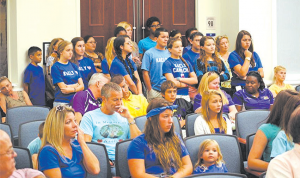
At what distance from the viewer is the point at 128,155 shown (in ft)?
13.5

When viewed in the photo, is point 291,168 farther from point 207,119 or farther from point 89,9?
point 89,9

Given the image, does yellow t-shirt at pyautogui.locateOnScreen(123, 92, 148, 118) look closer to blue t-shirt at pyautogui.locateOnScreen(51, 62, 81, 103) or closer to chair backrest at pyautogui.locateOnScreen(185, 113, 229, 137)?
chair backrest at pyautogui.locateOnScreen(185, 113, 229, 137)

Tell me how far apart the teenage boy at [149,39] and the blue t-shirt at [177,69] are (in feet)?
4.62

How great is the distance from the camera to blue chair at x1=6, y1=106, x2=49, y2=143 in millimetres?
5930

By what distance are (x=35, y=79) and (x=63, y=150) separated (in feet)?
13.3

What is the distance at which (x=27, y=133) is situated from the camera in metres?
5.02

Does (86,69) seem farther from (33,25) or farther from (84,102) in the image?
(84,102)

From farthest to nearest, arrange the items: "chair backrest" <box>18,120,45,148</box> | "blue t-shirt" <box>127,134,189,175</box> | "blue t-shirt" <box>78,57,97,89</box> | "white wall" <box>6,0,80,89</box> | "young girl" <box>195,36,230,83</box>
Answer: "white wall" <box>6,0,80,89</box> < "blue t-shirt" <box>78,57,97,89</box> < "young girl" <box>195,36,230,83</box> < "chair backrest" <box>18,120,45,148</box> < "blue t-shirt" <box>127,134,189,175</box>

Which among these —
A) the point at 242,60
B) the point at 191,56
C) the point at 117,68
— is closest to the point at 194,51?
the point at 191,56

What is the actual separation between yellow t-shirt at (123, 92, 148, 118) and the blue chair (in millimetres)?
971

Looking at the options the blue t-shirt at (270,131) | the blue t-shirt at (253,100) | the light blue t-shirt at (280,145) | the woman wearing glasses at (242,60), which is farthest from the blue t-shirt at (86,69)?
the light blue t-shirt at (280,145)

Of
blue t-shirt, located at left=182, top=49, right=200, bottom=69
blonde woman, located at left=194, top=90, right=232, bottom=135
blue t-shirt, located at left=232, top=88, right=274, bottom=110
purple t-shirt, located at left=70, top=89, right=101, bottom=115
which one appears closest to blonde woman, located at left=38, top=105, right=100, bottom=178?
purple t-shirt, located at left=70, top=89, right=101, bottom=115

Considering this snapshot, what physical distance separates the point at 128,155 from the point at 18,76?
423 centimetres

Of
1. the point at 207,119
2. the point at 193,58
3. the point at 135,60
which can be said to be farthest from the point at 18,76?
the point at 207,119
